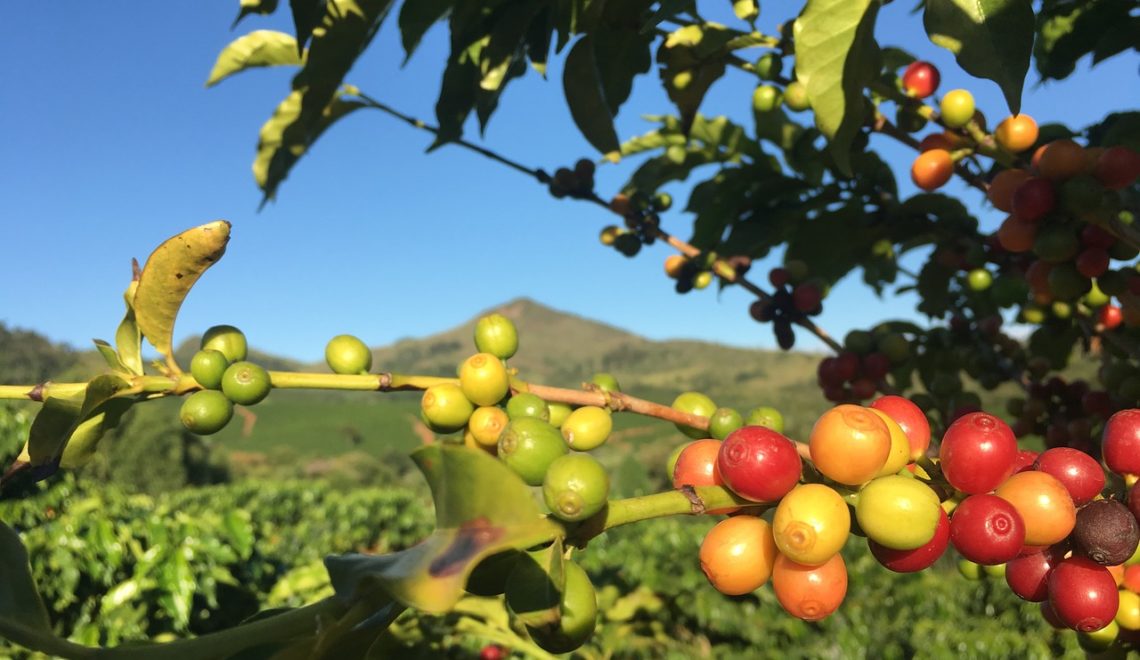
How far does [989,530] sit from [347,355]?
0.80m

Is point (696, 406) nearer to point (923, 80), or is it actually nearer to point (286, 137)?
point (923, 80)

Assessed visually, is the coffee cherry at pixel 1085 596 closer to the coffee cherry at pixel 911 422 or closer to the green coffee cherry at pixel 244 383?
the coffee cherry at pixel 911 422

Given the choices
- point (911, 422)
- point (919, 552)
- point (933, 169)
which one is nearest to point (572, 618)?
point (919, 552)

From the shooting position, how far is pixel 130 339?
967mm

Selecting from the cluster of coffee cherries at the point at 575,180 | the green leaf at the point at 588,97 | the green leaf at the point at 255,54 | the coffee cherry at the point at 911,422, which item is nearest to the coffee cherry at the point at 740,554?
the coffee cherry at the point at 911,422

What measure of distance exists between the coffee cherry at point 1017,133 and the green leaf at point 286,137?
1725 millimetres

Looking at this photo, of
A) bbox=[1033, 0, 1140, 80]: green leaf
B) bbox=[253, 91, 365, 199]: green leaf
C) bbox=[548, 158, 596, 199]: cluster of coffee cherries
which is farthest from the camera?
bbox=[253, 91, 365, 199]: green leaf

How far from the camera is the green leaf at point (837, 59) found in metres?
1.10

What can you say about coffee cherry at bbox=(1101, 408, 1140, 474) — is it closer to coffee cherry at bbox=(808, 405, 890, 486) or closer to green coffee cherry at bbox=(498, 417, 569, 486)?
coffee cherry at bbox=(808, 405, 890, 486)

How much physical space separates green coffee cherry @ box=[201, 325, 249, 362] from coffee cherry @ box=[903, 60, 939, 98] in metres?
1.35

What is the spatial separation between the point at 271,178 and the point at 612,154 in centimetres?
111

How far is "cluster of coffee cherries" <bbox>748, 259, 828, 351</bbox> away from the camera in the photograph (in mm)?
1882

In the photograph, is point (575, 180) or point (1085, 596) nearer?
point (1085, 596)

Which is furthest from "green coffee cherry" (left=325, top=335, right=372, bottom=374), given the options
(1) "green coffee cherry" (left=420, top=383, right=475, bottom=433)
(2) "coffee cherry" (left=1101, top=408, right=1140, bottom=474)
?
(2) "coffee cherry" (left=1101, top=408, right=1140, bottom=474)
